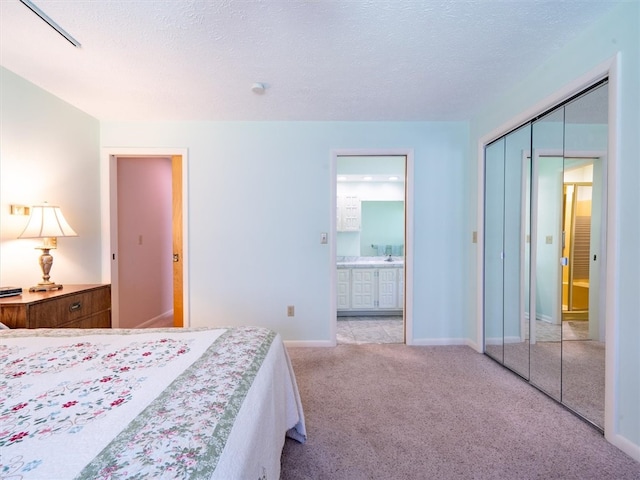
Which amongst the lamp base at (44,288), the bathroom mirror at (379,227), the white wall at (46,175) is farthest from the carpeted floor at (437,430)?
the bathroom mirror at (379,227)

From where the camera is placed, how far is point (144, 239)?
3.78m

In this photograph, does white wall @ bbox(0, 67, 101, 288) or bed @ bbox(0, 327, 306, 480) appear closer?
bed @ bbox(0, 327, 306, 480)

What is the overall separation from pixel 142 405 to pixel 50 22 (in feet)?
6.56

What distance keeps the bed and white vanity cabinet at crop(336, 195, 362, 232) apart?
11.2ft

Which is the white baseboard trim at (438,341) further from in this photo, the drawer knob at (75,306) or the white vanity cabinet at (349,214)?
the drawer knob at (75,306)

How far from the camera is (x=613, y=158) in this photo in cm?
157

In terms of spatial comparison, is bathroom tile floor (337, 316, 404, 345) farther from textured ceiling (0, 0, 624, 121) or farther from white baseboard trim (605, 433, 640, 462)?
textured ceiling (0, 0, 624, 121)

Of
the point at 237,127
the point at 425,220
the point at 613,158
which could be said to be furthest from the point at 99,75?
the point at 613,158

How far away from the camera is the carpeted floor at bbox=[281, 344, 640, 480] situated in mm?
1459

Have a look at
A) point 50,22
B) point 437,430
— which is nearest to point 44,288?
point 50,22

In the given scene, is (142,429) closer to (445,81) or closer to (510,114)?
(445,81)

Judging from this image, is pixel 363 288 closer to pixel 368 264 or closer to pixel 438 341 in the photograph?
pixel 368 264

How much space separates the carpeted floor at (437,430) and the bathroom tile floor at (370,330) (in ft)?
2.38

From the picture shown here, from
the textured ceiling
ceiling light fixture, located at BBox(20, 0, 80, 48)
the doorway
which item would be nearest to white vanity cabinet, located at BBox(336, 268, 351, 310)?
the doorway
